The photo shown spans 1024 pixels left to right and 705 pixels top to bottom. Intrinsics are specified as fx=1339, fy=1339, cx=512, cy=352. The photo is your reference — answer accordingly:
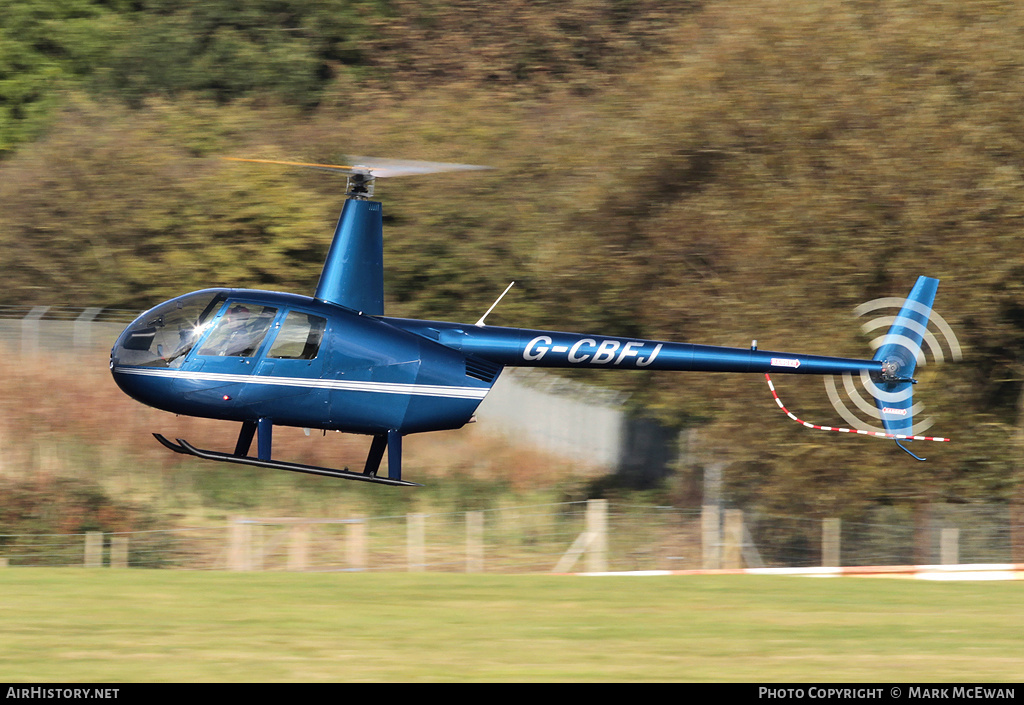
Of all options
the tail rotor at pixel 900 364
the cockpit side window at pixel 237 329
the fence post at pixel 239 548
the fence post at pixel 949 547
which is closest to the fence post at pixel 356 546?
the fence post at pixel 239 548

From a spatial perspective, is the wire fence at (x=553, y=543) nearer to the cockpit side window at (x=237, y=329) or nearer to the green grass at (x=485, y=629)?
the green grass at (x=485, y=629)

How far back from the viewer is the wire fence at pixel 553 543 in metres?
23.3

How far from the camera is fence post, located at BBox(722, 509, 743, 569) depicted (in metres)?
25.0

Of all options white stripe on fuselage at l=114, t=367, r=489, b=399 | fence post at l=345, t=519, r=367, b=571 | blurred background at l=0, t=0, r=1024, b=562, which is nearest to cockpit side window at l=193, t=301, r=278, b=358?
white stripe on fuselage at l=114, t=367, r=489, b=399

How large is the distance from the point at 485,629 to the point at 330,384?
5.22 m

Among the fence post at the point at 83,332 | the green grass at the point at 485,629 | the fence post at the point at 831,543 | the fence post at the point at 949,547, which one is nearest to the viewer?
the green grass at the point at 485,629

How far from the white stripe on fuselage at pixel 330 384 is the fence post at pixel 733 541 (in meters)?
9.88

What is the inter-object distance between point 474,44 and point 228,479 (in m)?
19.1

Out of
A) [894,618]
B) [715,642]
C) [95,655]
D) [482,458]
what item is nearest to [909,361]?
[894,618]

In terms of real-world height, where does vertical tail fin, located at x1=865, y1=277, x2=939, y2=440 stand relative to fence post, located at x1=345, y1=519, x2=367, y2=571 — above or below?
above

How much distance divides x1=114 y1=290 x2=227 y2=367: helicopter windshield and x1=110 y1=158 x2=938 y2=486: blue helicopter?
0.01m

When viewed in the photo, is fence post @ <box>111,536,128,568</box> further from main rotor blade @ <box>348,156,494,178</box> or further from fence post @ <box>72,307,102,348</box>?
main rotor blade @ <box>348,156,494,178</box>

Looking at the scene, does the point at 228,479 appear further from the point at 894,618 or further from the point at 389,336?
the point at 894,618

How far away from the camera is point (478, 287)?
111 feet
